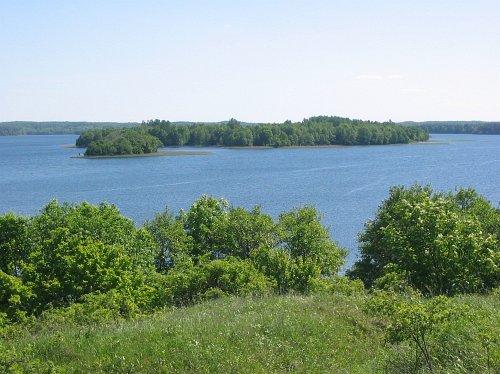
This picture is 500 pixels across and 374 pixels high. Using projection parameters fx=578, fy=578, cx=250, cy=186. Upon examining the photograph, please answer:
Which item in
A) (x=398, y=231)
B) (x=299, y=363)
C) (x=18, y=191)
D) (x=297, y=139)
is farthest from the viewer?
(x=297, y=139)

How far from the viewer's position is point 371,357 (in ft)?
42.5

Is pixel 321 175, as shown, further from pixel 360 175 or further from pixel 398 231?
pixel 398 231

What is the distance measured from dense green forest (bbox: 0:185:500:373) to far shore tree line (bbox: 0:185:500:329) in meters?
0.06

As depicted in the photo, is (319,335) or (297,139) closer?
(319,335)

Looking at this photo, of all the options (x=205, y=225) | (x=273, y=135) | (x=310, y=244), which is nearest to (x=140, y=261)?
(x=205, y=225)

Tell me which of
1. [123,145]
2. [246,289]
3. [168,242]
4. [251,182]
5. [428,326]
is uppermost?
[428,326]

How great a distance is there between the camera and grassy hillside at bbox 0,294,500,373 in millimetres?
11672

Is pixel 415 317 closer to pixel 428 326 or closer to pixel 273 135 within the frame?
pixel 428 326

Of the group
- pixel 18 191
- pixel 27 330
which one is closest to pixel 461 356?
pixel 27 330

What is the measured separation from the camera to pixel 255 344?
43.7 ft

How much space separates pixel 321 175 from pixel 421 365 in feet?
254

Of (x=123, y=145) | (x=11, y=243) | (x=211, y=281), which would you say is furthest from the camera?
(x=123, y=145)

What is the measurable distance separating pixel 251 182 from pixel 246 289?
5816 centimetres

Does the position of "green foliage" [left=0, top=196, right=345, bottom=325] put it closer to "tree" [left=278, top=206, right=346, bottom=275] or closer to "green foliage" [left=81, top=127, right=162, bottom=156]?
"tree" [left=278, top=206, right=346, bottom=275]
